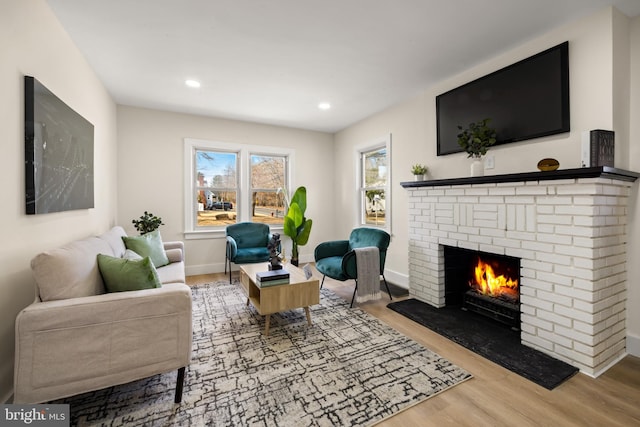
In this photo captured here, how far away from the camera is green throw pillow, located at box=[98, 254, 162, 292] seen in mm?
1713

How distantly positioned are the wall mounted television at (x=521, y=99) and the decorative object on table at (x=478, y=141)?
0.30 ft

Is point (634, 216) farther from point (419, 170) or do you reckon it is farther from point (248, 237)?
point (248, 237)

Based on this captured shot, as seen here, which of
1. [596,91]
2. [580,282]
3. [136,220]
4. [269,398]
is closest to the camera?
[269,398]

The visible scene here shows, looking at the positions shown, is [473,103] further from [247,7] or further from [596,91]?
[247,7]

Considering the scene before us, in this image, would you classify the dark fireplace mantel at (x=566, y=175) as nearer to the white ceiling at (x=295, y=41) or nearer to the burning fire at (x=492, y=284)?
the burning fire at (x=492, y=284)

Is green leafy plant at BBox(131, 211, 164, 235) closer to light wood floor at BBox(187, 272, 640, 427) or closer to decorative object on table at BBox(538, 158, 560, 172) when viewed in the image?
light wood floor at BBox(187, 272, 640, 427)

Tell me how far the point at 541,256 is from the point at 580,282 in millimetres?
285

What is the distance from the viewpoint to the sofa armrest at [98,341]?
1.33 meters

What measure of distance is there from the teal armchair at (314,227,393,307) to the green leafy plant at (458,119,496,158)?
128cm

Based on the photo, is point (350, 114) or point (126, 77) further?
point (350, 114)

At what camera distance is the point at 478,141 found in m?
2.69

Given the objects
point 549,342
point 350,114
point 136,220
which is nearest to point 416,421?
point 549,342

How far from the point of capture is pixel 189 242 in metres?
4.49

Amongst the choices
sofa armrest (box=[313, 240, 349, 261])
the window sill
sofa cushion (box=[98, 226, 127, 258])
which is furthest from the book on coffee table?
the window sill
